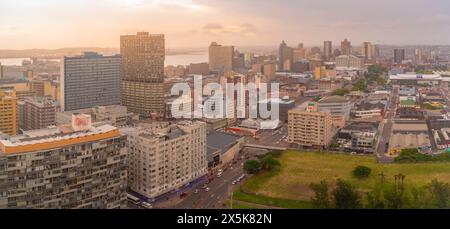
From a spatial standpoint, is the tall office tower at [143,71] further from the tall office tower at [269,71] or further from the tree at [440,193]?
the tree at [440,193]

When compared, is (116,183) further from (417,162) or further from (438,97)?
(438,97)

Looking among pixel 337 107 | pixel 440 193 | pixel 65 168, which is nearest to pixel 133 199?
pixel 65 168

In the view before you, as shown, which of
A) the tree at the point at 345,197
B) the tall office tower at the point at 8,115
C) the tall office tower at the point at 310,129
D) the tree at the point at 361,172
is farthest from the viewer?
the tall office tower at the point at 310,129

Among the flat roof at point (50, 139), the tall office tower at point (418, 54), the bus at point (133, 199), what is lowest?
the bus at point (133, 199)

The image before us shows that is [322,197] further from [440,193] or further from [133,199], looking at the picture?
[133,199]

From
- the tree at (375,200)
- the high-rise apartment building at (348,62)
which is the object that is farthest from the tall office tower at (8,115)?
the high-rise apartment building at (348,62)

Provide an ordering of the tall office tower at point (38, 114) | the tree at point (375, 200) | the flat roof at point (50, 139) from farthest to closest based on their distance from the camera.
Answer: the tall office tower at point (38, 114), the flat roof at point (50, 139), the tree at point (375, 200)
